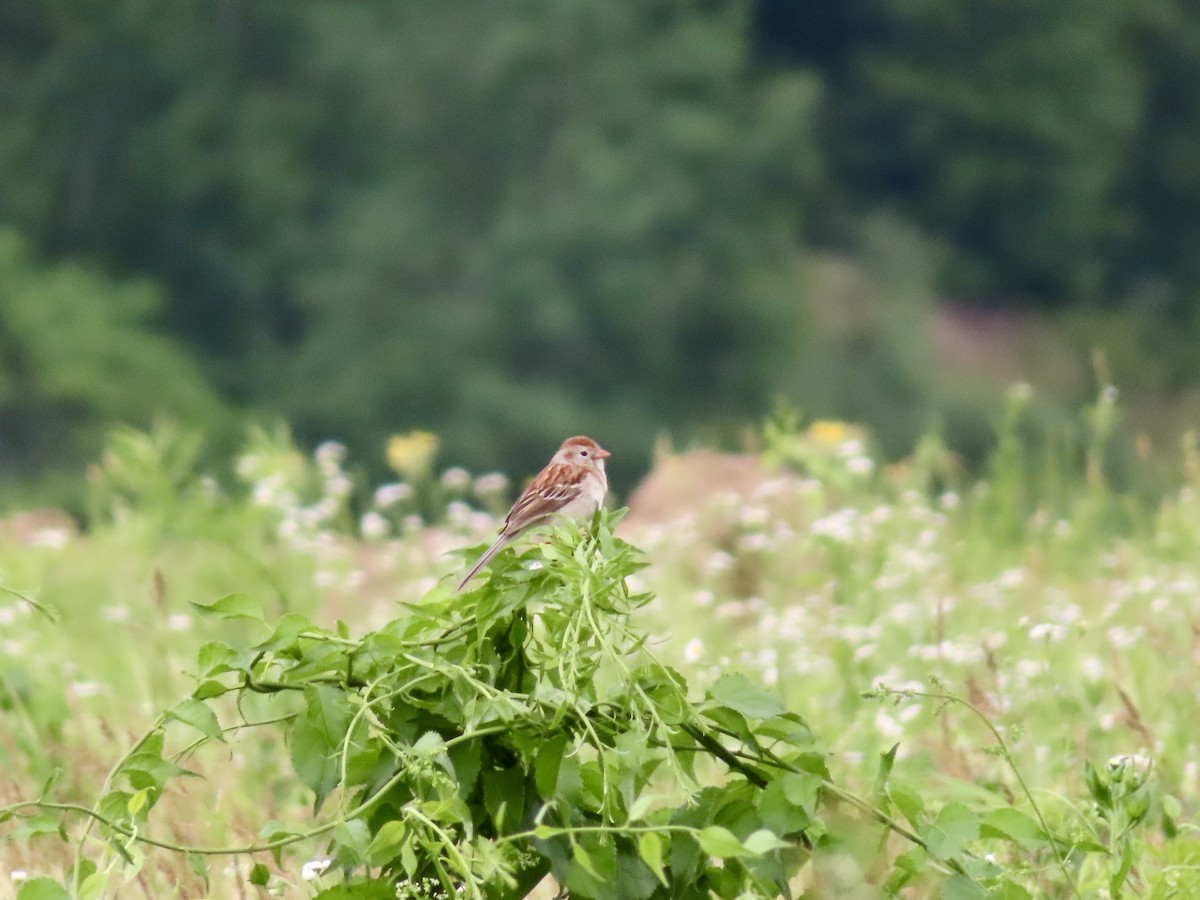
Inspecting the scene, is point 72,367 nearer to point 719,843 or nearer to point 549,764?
point 549,764

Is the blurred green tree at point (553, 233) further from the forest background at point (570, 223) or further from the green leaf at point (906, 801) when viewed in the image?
the green leaf at point (906, 801)

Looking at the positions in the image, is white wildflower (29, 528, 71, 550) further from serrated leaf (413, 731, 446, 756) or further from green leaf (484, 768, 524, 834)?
serrated leaf (413, 731, 446, 756)

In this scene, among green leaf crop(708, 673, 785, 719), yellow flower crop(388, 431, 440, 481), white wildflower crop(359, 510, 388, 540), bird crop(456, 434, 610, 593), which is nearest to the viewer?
green leaf crop(708, 673, 785, 719)

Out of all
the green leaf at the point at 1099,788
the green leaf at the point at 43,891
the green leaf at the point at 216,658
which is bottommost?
the green leaf at the point at 1099,788

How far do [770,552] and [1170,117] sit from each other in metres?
23.8

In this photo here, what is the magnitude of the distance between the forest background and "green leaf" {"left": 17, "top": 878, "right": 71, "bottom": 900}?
17.6m

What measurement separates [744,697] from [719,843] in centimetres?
26

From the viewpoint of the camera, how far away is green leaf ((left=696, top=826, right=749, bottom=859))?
5.73ft

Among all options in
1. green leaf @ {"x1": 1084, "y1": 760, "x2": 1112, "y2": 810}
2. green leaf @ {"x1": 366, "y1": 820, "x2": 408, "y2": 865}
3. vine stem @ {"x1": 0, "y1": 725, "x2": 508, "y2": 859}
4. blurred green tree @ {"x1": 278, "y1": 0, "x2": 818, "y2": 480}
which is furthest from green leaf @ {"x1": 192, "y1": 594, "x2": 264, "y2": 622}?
blurred green tree @ {"x1": 278, "y1": 0, "x2": 818, "y2": 480}

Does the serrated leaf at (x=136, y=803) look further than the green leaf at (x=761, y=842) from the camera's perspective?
Yes

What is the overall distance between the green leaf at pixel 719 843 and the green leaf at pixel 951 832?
356mm

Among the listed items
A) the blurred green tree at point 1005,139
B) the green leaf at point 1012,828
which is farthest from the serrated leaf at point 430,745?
the blurred green tree at point 1005,139

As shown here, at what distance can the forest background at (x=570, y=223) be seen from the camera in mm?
21438

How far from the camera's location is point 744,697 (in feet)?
6.53
